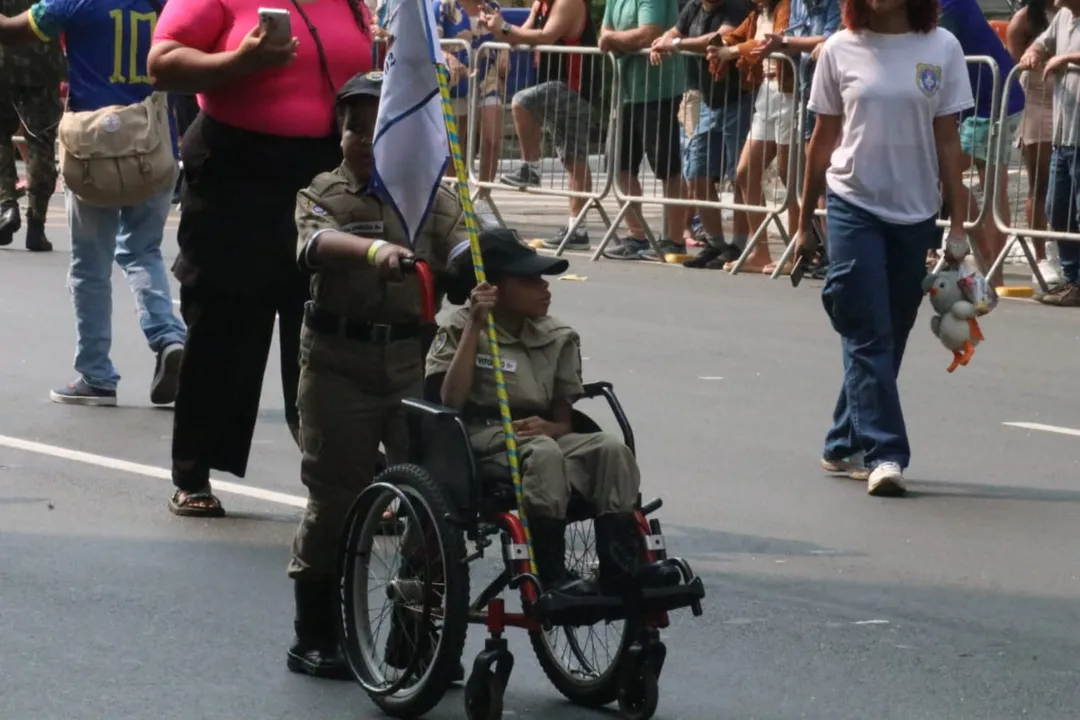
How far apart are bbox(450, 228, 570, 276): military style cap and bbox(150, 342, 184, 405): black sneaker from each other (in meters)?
4.39

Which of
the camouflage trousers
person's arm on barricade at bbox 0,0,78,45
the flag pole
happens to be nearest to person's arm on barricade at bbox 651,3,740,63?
the camouflage trousers

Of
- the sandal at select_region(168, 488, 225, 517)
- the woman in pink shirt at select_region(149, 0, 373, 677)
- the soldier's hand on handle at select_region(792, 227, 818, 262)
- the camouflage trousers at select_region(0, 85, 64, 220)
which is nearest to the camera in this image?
the woman in pink shirt at select_region(149, 0, 373, 677)

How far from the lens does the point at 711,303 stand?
1277cm

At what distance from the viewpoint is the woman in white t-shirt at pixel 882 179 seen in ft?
25.7

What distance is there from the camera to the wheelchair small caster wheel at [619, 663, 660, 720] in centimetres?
490

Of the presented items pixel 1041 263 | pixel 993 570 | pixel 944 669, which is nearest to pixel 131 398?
pixel 993 570

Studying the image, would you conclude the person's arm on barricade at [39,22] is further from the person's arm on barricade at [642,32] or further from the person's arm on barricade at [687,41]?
the person's arm on barricade at [642,32]

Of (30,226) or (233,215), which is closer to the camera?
(233,215)

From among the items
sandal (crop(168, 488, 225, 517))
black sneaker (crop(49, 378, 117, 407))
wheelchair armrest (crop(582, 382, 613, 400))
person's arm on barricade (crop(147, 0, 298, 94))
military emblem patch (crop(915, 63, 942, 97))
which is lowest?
black sneaker (crop(49, 378, 117, 407))

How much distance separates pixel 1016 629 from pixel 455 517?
1940mm

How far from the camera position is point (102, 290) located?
9539 millimetres

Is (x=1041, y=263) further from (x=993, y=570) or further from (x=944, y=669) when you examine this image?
(x=944, y=669)

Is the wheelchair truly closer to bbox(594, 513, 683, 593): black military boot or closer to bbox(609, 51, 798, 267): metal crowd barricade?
bbox(594, 513, 683, 593): black military boot

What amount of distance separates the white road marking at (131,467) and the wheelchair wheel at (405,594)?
2132mm
